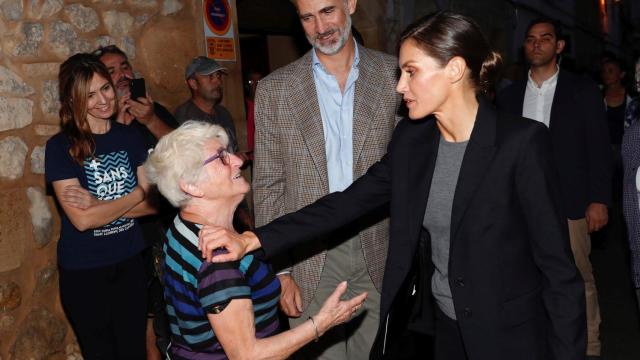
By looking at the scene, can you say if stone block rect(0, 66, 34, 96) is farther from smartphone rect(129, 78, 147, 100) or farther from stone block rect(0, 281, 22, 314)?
stone block rect(0, 281, 22, 314)

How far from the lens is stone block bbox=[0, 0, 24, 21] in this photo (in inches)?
142

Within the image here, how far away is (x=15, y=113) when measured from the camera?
364cm

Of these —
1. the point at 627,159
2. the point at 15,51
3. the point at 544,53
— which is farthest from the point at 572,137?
the point at 15,51

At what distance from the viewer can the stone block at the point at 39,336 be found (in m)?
3.68

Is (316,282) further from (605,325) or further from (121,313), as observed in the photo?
(605,325)

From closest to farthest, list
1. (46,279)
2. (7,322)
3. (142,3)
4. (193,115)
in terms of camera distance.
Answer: (7,322) < (46,279) < (142,3) < (193,115)

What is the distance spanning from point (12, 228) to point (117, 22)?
1598 mm

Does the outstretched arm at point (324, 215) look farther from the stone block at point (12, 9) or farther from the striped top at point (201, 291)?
the stone block at point (12, 9)

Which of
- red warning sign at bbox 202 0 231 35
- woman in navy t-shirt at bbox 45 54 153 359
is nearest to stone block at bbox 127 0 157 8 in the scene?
red warning sign at bbox 202 0 231 35

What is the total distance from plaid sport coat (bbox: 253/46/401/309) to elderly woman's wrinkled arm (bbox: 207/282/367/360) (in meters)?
0.85

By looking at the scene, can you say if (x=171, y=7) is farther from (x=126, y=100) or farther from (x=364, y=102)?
(x=364, y=102)

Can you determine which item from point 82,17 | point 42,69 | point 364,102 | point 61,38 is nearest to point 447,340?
point 364,102

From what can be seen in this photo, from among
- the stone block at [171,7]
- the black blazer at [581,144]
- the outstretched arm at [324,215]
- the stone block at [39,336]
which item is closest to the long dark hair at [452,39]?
the outstretched arm at [324,215]

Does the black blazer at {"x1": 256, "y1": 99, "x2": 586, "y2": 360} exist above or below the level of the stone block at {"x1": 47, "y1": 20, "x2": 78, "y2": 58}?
below
